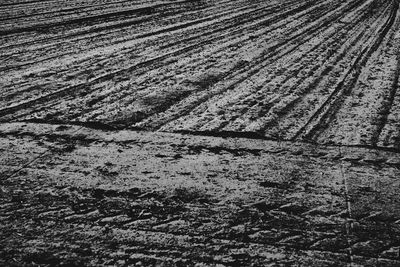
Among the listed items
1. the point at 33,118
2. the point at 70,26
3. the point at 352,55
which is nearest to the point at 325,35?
the point at 352,55

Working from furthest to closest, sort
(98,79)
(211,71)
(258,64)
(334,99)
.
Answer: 1. (258,64)
2. (211,71)
3. (98,79)
4. (334,99)

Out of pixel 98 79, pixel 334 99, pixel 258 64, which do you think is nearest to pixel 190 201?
pixel 334 99

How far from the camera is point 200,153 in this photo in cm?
162

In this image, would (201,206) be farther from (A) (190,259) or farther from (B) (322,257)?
(B) (322,257)

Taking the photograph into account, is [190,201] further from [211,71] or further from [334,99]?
[211,71]

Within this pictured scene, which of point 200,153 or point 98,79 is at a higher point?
point 98,79

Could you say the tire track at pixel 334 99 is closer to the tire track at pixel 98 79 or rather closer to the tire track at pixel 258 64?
the tire track at pixel 258 64

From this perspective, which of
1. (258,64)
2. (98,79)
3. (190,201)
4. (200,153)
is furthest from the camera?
(258,64)

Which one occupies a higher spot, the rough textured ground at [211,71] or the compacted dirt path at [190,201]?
the rough textured ground at [211,71]

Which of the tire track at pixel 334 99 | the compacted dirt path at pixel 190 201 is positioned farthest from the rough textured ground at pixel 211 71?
the compacted dirt path at pixel 190 201

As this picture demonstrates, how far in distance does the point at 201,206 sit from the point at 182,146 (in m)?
0.41

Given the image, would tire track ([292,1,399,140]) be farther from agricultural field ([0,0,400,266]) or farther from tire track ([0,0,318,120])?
tire track ([0,0,318,120])

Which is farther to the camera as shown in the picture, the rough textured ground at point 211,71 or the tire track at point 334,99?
the rough textured ground at point 211,71

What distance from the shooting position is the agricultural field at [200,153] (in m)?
1.15
